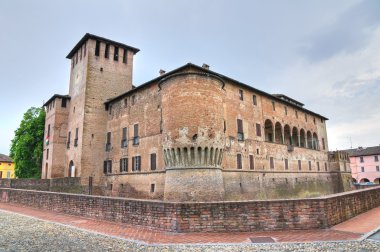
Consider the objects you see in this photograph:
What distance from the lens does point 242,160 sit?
78.4 ft

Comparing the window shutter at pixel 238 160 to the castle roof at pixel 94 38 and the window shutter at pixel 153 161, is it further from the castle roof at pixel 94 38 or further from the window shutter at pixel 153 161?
the castle roof at pixel 94 38

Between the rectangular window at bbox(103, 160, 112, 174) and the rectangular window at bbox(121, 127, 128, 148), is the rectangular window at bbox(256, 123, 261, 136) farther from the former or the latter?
the rectangular window at bbox(103, 160, 112, 174)

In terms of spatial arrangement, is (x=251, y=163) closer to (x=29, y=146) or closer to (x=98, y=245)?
(x=98, y=245)

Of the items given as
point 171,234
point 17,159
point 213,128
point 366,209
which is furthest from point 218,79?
point 17,159

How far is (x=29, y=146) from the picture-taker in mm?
35500

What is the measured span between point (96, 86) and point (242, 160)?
1793 centimetres

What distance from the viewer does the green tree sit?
34.7 metres

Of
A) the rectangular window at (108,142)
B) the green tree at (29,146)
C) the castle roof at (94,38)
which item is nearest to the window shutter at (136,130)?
the rectangular window at (108,142)

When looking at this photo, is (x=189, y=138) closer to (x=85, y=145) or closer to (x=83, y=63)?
(x=85, y=145)

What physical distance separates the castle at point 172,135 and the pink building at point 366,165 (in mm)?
34214

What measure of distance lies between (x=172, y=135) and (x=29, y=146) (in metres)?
27.0

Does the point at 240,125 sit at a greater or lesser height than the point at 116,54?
lesser

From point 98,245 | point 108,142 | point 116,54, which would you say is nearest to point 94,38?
point 116,54

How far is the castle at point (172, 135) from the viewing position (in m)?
18.2
